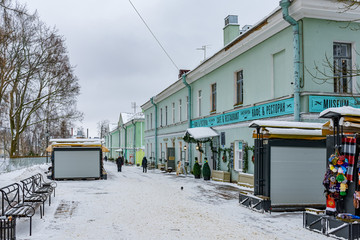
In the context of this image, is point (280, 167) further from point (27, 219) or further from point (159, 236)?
point (27, 219)

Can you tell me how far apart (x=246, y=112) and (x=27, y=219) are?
1242 cm

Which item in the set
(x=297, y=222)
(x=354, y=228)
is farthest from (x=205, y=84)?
(x=354, y=228)

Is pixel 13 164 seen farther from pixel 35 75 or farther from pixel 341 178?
pixel 341 178

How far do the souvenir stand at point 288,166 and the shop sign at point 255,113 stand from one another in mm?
3513

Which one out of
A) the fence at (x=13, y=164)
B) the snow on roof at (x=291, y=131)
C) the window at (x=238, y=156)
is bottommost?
the fence at (x=13, y=164)

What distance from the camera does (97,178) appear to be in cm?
2477

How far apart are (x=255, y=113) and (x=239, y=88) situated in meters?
2.86

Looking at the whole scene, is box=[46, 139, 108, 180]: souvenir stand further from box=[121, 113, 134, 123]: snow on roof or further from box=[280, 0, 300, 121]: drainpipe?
box=[121, 113, 134, 123]: snow on roof

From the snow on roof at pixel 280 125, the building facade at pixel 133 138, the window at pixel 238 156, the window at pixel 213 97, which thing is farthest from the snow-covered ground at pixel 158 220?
the building facade at pixel 133 138

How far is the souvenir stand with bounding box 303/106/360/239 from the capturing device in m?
8.73

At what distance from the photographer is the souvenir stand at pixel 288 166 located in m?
12.0

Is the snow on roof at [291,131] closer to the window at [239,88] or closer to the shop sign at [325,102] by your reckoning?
the shop sign at [325,102]

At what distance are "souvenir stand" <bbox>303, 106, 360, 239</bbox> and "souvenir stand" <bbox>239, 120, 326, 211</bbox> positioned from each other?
2.56m

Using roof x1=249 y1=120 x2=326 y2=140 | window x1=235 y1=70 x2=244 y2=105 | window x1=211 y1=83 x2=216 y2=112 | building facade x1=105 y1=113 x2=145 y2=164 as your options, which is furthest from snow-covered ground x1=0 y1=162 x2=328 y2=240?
building facade x1=105 y1=113 x2=145 y2=164
